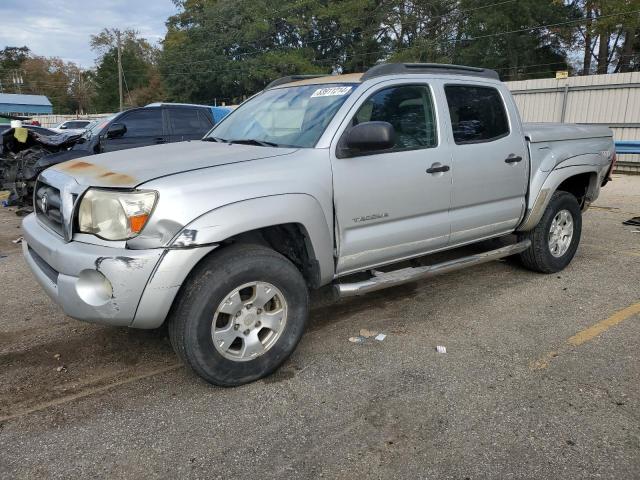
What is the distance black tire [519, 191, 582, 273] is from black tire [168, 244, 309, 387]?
2842 mm

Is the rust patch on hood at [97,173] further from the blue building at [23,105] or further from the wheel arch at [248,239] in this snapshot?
the blue building at [23,105]

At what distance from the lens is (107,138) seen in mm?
8977

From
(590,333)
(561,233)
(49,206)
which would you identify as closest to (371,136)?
(49,206)

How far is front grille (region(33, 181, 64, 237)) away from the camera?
320 cm

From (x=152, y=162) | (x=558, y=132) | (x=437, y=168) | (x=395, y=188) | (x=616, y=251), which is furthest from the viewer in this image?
(x=616, y=251)

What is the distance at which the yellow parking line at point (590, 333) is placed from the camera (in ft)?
11.5

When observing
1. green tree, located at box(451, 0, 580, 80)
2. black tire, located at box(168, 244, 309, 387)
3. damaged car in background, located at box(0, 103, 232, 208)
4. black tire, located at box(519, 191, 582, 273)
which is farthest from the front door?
green tree, located at box(451, 0, 580, 80)

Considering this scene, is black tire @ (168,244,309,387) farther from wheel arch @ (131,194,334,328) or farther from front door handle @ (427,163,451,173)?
front door handle @ (427,163,451,173)

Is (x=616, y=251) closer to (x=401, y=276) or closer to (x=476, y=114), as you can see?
(x=476, y=114)

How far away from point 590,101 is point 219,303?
15554 millimetres

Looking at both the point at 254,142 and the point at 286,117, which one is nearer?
the point at 254,142

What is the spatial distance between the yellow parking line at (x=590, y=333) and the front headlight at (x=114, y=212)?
8.54 ft

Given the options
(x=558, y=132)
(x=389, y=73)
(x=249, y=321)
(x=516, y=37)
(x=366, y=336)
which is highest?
(x=516, y=37)

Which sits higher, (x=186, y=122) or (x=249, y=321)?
(x=186, y=122)
